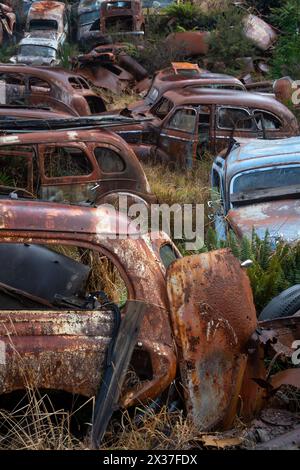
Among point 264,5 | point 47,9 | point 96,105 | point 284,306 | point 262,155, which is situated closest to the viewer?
point 284,306

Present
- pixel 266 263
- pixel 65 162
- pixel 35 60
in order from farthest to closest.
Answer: pixel 35 60 < pixel 65 162 < pixel 266 263

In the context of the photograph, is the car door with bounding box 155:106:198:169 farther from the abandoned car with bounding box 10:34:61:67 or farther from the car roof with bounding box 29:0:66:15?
the car roof with bounding box 29:0:66:15

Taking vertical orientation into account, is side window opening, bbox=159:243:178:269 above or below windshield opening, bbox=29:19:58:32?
below

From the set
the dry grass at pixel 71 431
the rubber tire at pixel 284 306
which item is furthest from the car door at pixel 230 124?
the dry grass at pixel 71 431

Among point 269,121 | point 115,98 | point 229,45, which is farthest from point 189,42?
point 269,121

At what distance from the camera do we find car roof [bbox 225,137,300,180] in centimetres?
721

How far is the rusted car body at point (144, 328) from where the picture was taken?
3.63 meters

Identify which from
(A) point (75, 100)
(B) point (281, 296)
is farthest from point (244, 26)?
(B) point (281, 296)

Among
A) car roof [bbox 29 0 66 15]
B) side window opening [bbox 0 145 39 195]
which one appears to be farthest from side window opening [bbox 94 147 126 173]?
car roof [bbox 29 0 66 15]

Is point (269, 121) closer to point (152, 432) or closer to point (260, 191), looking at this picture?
point (260, 191)

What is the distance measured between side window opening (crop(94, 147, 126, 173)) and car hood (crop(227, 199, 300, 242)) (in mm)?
1826

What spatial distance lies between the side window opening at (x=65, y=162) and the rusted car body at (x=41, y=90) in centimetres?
384

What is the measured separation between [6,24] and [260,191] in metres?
13.3

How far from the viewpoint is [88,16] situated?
19.1 metres
